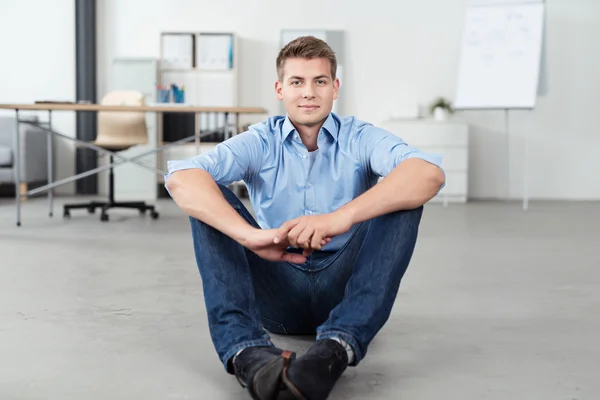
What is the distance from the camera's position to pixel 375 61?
288 inches

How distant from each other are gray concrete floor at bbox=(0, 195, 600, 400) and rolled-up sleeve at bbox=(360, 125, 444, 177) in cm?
46

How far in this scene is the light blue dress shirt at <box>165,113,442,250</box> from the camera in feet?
5.93

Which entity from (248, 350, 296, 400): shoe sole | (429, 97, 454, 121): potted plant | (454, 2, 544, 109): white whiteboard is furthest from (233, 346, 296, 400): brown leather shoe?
(429, 97, 454, 121): potted plant

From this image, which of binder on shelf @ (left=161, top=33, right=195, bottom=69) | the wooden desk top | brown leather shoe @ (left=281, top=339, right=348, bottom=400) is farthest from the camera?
binder on shelf @ (left=161, top=33, right=195, bottom=69)

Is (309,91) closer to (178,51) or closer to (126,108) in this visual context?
(126,108)

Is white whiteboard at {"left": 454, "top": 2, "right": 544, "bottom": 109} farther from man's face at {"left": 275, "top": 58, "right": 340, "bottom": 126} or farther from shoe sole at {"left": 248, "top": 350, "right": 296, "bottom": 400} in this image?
shoe sole at {"left": 248, "top": 350, "right": 296, "bottom": 400}

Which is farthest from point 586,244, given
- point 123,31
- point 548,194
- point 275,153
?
point 123,31

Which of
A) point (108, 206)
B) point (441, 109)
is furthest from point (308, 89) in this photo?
point (441, 109)

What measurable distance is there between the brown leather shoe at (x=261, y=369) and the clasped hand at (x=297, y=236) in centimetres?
21

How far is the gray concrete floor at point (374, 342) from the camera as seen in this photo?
1.57 meters

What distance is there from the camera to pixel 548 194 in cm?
732

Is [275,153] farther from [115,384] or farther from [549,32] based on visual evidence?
[549,32]

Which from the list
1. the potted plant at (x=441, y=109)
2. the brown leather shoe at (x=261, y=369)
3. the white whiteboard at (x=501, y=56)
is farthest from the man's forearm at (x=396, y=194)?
the potted plant at (x=441, y=109)

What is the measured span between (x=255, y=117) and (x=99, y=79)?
1.59 meters
